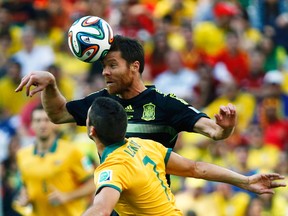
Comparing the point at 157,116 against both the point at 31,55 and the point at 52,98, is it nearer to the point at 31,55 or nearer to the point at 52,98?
the point at 52,98

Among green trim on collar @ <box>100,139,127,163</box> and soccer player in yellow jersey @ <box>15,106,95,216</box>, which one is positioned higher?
green trim on collar @ <box>100,139,127,163</box>

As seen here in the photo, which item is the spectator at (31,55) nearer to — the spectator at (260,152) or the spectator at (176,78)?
the spectator at (176,78)

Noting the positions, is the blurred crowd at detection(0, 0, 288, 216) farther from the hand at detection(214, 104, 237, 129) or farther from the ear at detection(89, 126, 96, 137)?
the ear at detection(89, 126, 96, 137)

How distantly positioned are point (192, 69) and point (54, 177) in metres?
5.55

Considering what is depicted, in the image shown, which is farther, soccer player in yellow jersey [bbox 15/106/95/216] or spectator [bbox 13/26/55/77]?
spectator [bbox 13/26/55/77]

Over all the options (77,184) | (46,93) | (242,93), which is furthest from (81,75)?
(46,93)

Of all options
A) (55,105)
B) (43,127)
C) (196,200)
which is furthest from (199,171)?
(196,200)

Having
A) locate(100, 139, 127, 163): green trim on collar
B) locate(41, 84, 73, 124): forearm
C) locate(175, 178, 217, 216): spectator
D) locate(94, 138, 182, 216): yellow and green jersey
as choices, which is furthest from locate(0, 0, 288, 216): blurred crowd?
locate(100, 139, 127, 163): green trim on collar

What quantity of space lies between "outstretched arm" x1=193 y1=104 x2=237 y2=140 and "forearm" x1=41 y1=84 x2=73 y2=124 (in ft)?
3.72

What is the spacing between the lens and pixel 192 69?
16625 mm

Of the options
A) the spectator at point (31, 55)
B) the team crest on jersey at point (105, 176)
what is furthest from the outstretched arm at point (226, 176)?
the spectator at point (31, 55)

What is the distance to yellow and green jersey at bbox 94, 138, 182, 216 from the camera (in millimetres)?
7195

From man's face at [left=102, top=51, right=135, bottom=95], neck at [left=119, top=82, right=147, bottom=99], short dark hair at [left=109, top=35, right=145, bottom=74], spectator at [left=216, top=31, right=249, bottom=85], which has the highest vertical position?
spectator at [left=216, top=31, right=249, bottom=85]

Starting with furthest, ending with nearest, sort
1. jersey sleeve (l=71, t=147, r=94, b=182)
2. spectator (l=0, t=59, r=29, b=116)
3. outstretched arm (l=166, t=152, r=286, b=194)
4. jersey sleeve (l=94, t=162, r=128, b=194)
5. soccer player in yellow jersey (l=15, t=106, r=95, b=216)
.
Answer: spectator (l=0, t=59, r=29, b=116), jersey sleeve (l=71, t=147, r=94, b=182), soccer player in yellow jersey (l=15, t=106, r=95, b=216), outstretched arm (l=166, t=152, r=286, b=194), jersey sleeve (l=94, t=162, r=128, b=194)
